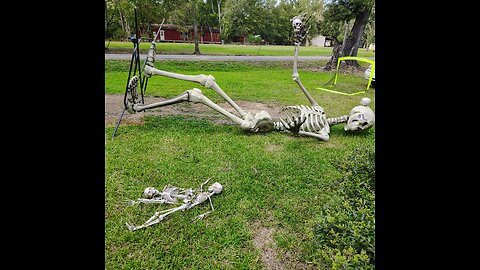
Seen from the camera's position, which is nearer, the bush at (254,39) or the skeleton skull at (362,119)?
the skeleton skull at (362,119)

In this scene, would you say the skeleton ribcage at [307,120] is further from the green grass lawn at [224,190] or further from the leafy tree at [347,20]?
the leafy tree at [347,20]

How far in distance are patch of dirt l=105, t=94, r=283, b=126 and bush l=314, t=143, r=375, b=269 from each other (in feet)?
11.3

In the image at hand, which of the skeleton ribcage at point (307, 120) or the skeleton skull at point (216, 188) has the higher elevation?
the skeleton ribcage at point (307, 120)

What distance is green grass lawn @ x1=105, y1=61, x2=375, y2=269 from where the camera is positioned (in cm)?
225

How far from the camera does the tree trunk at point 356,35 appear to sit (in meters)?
13.7

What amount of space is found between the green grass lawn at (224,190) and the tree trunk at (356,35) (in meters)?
9.94

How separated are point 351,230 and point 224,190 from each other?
160 centimetres

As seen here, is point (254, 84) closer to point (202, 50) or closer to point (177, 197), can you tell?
point (177, 197)

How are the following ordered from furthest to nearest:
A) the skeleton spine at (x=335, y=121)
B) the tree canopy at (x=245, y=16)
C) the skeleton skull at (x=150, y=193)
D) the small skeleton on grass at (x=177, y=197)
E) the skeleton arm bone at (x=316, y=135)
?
the tree canopy at (x=245, y=16)
the skeleton spine at (x=335, y=121)
the skeleton arm bone at (x=316, y=135)
the skeleton skull at (x=150, y=193)
the small skeleton on grass at (x=177, y=197)

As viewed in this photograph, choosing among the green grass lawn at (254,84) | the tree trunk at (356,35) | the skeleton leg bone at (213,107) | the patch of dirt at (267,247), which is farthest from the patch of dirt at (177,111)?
the tree trunk at (356,35)

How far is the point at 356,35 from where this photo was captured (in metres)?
14.0
